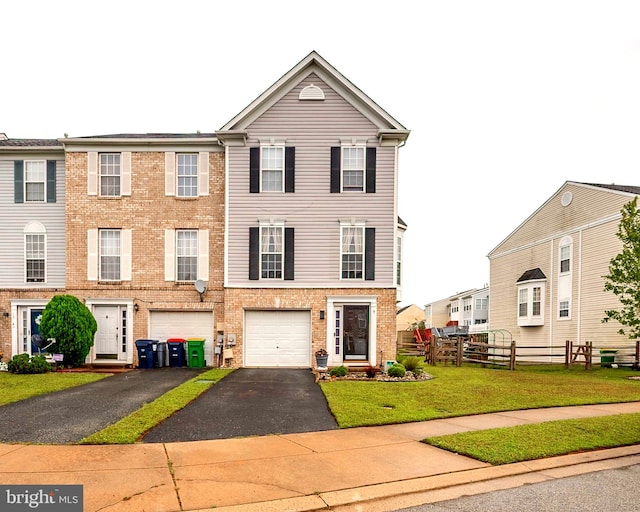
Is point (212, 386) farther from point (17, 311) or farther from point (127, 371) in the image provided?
point (17, 311)

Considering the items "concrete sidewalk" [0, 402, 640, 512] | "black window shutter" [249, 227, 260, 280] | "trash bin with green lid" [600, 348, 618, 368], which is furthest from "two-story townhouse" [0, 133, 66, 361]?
"trash bin with green lid" [600, 348, 618, 368]

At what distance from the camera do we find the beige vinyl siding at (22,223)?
19.5 metres

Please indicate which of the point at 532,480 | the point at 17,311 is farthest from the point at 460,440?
the point at 17,311

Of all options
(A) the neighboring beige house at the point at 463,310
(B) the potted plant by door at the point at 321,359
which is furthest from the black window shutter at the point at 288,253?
(A) the neighboring beige house at the point at 463,310

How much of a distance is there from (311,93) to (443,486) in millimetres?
14873

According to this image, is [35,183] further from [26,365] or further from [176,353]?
[176,353]

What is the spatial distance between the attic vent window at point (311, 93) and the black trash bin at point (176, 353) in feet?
32.1

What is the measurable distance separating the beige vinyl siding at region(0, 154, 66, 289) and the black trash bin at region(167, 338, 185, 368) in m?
5.29

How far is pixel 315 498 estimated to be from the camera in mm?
5527

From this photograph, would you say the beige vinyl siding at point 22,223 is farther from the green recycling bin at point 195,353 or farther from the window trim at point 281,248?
the window trim at point 281,248

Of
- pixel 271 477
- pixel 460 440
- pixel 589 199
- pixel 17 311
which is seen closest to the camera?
pixel 271 477

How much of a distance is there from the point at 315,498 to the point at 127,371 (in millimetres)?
13452

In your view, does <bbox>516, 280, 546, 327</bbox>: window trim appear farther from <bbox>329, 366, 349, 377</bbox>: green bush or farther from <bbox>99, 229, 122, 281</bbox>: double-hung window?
<bbox>99, 229, 122, 281</bbox>: double-hung window
